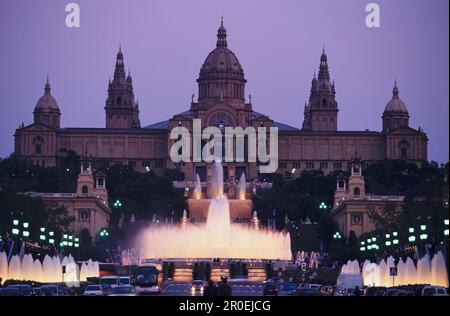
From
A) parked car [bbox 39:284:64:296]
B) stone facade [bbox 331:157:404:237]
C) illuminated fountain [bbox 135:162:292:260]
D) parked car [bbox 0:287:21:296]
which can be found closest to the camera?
parked car [bbox 0:287:21:296]

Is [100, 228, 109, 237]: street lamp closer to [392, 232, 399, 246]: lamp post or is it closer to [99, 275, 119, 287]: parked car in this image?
[392, 232, 399, 246]: lamp post

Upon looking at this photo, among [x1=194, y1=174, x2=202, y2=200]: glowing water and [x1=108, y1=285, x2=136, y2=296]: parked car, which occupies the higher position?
[x1=194, y1=174, x2=202, y2=200]: glowing water

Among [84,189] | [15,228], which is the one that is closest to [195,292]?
[15,228]

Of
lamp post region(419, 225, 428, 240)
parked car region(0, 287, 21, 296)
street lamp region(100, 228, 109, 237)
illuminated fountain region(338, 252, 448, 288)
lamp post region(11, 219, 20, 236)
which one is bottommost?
parked car region(0, 287, 21, 296)

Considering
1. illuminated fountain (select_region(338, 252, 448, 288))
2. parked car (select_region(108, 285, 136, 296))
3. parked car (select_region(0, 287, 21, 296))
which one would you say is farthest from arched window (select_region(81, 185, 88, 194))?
parked car (select_region(0, 287, 21, 296))

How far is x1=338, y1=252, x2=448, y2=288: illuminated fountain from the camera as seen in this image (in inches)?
2340

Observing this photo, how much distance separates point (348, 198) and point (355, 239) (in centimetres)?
2292

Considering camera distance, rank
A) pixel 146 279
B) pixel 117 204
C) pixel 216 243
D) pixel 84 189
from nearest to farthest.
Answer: pixel 146 279 → pixel 216 243 → pixel 84 189 → pixel 117 204

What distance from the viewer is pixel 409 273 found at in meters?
68.1

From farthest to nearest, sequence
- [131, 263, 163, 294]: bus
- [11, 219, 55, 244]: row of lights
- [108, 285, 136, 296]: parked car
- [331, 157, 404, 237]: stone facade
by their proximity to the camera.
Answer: [331, 157, 404, 237]: stone facade
[11, 219, 55, 244]: row of lights
[131, 263, 163, 294]: bus
[108, 285, 136, 296]: parked car

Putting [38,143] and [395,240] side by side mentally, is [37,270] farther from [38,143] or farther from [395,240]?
[38,143]

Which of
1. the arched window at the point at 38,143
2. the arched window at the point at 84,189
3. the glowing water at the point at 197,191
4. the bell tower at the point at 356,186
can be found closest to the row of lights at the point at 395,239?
the bell tower at the point at 356,186
